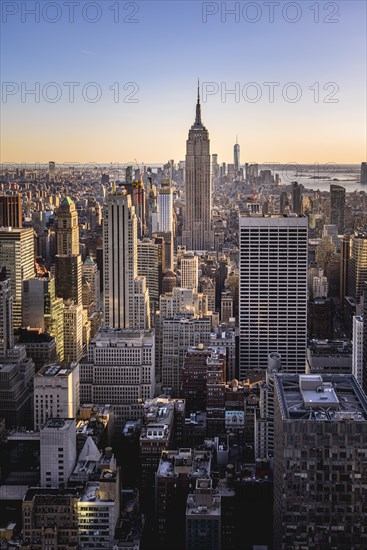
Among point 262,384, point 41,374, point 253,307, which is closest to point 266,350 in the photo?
point 253,307

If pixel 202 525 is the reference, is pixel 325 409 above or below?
above

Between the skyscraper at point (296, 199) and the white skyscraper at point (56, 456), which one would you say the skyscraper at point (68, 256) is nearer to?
the skyscraper at point (296, 199)

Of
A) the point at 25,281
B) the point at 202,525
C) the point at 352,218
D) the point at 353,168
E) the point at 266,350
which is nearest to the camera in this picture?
the point at 202,525

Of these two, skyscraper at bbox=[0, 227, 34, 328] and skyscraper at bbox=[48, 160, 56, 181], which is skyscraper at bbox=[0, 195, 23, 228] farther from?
skyscraper at bbox=[48, 160, 56, 181]

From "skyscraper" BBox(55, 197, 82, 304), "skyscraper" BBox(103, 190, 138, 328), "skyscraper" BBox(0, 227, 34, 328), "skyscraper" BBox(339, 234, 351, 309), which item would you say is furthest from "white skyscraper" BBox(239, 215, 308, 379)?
"skyscraper" BBox(0, 227, 34, 328)

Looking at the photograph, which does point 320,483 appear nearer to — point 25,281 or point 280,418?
point 280,418

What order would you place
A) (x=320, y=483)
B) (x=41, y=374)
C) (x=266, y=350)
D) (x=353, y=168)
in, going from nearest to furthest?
1. (x=320, y=483)
2. (x=41, y=374)
3. (x=353, y=168)
4. (x=266, y=350)

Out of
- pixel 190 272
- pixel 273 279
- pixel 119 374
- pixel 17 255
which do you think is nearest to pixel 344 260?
pixel 190 272
